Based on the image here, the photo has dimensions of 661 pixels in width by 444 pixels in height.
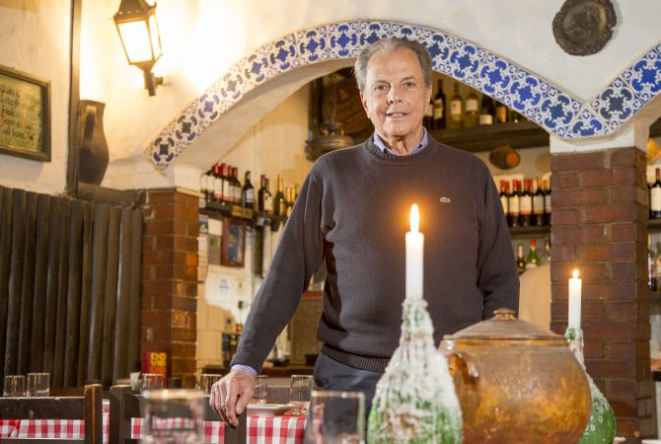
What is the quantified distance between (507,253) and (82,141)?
3634 mm

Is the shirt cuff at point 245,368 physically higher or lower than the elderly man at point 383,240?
lower

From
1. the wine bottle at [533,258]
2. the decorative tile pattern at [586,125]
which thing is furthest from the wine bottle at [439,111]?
the decorative tile pattern at [586,125]

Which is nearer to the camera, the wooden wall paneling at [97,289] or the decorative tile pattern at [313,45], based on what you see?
the decorative tile pattern at [313,45]

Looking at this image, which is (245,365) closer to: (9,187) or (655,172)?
(9,187)

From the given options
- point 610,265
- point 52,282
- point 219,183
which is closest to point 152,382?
point 52,282

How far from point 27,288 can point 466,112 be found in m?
3.47

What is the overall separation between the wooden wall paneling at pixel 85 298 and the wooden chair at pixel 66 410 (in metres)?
2.37

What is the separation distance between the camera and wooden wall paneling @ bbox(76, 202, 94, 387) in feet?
16.1

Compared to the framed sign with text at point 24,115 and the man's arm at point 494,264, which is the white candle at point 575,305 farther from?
the framed sign with text at point 24,115

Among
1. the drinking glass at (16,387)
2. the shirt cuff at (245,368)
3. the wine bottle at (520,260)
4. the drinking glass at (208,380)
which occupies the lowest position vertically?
the drinking glass at (16,387)

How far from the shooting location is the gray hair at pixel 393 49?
189 centimetres

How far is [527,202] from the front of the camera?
21.3ft

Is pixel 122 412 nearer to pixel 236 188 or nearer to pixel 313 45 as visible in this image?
pixel 313 45

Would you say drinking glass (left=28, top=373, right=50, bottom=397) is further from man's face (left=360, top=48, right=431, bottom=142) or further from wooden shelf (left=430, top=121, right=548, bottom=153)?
wooden shelf (left=430, top=121, right=548, bottom=153)
